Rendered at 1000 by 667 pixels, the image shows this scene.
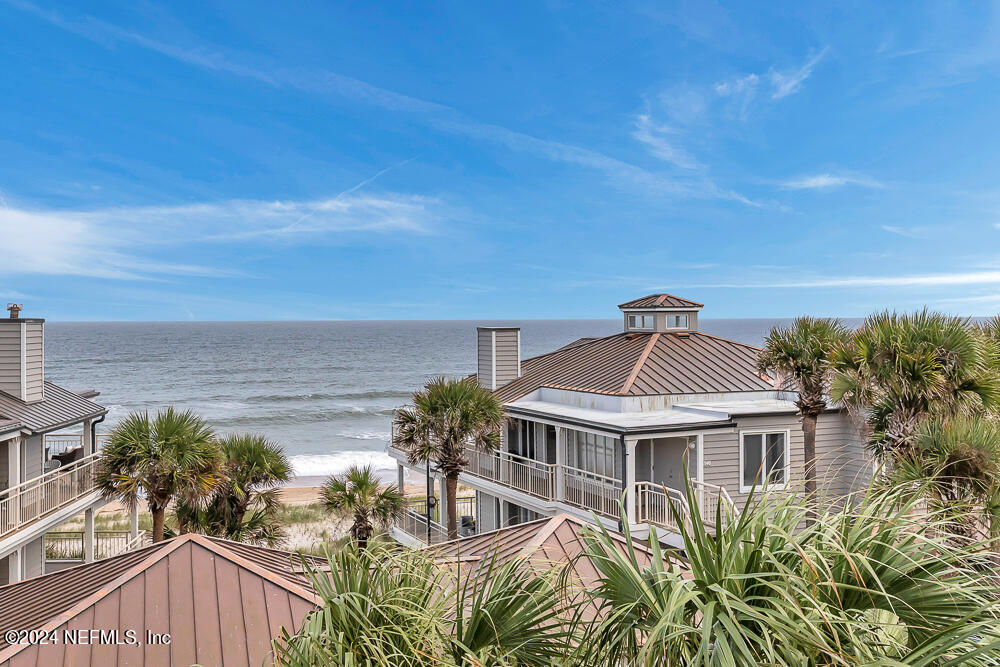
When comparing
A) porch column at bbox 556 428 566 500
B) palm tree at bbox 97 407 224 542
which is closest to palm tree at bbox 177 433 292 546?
palm tree at bbox 97 407 224 542

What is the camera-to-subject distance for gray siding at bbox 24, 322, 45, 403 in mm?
→ 17969

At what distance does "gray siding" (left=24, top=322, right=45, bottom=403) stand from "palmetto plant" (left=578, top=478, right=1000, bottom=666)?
19901 millimetres

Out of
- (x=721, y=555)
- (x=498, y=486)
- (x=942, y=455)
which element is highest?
(x=721, y=555)

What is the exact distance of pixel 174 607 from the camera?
24.1ft

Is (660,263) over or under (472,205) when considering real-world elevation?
under

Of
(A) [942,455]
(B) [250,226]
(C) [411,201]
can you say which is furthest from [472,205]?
→ (A) [942,455]

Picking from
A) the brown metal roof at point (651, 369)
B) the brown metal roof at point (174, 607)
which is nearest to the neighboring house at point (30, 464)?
the brown metal roof at point (174, 607)

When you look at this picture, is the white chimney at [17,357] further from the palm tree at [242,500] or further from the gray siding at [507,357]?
the gray siding at [507,357]

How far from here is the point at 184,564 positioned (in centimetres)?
788

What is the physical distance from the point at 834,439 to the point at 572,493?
7533 millimetres

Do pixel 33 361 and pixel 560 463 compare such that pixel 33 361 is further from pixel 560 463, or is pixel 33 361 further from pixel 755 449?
pixel 755 449

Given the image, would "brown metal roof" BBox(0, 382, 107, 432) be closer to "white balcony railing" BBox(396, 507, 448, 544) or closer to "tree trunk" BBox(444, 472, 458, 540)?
"white balcony railing" BBox(396, 507, 448, 544)

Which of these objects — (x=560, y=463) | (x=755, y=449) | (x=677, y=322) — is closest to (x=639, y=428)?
(x=560, y=463)

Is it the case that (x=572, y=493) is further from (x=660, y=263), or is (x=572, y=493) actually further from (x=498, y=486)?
(x=660, y=263)
